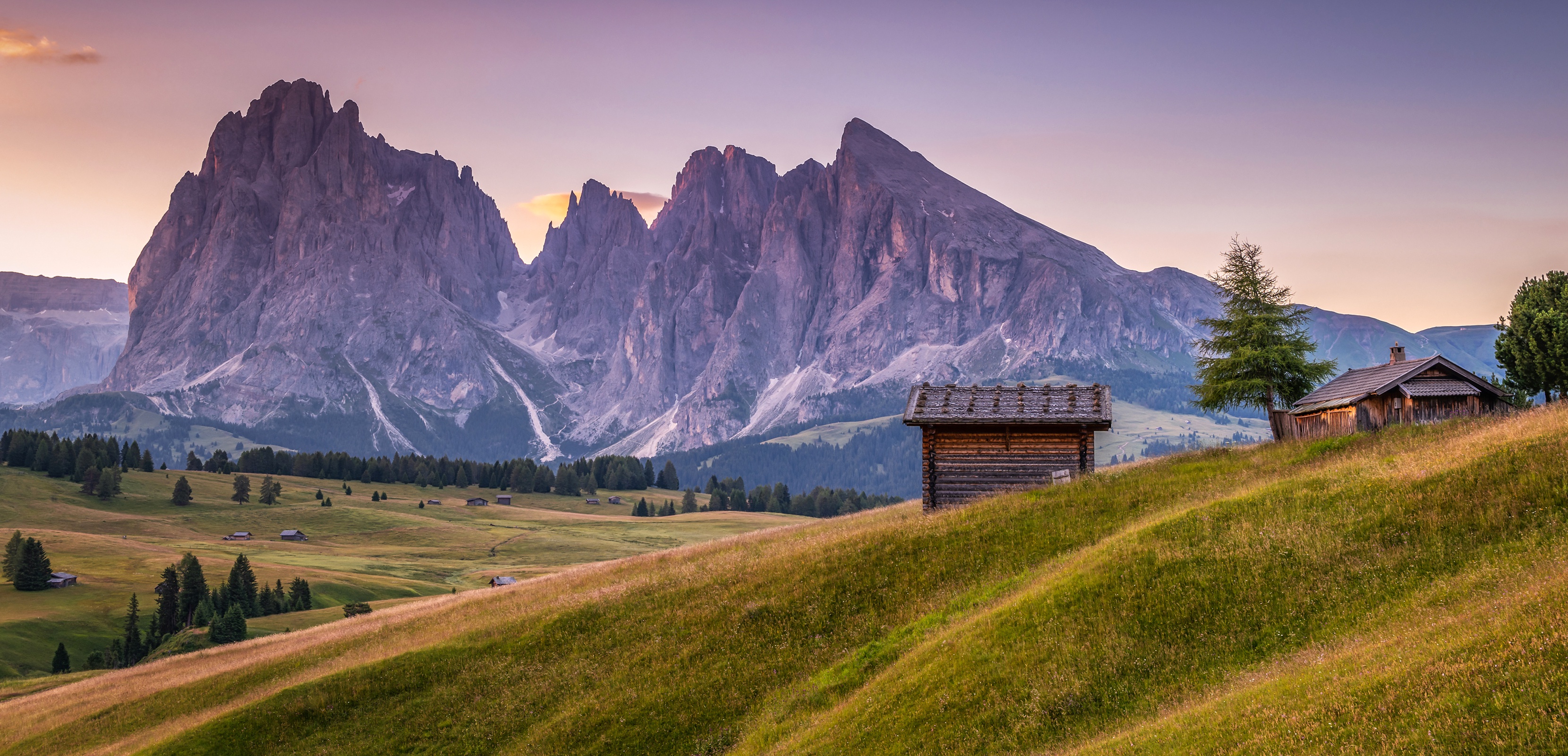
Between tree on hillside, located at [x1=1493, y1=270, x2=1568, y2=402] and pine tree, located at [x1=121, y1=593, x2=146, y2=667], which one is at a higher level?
tree on hillside, located at [x1=1493, y1=270, x2=1568, y2=402]

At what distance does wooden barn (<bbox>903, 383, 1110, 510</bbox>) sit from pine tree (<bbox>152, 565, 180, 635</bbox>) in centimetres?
9301

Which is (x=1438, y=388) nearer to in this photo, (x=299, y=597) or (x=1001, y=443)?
(x=1001, y=443)

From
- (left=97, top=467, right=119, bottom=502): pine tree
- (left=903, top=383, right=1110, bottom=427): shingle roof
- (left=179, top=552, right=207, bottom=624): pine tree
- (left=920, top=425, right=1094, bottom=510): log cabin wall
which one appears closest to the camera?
(left=903, top=383, right=1110, bottom=427): shingle roof

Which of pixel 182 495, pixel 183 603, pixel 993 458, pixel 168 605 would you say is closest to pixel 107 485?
pixel 182 495

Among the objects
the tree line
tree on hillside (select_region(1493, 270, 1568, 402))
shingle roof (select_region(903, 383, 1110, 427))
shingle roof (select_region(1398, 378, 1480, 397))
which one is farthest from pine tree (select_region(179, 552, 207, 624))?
tree on hillside (select_region(1493, 270, 1568, 402))

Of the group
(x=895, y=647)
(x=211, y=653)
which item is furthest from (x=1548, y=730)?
(x=211, y=653)

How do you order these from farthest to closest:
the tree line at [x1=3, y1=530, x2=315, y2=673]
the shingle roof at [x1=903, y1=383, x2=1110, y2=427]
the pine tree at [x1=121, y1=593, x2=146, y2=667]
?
the pine tree at [x1=121, y1=593, x2=146, y2=667]
the tree line at [x1=3, y1=530, x2=315, y2=673]
the shingle roof at [x1=903, y1=383, x2=1110, y2=427]

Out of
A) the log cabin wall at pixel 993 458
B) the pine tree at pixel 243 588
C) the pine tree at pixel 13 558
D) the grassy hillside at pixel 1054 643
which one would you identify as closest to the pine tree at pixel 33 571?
the pine tree at pixel 13 558

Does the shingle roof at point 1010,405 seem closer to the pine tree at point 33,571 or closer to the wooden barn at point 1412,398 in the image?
the wooden barn at point 1412,398

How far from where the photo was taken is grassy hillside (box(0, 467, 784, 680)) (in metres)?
101

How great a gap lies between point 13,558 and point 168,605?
30.0m

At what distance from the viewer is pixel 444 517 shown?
193375 millimetres

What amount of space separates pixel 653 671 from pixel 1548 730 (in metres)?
20.5

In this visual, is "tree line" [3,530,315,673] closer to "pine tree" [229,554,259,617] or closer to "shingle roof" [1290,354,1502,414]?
"pine tree" [229,554,259,617]
